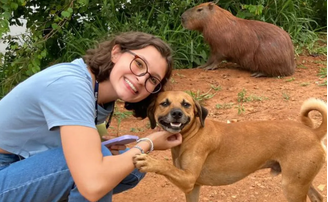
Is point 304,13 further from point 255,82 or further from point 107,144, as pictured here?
point 107,144

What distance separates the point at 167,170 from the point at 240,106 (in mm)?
2268

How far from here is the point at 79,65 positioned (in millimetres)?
2332

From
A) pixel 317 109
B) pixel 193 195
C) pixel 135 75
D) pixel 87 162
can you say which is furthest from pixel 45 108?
pixel 317 109

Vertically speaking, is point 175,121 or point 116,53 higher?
point 116,53

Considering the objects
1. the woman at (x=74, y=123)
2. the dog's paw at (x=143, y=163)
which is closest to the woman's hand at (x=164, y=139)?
the woman at (x=74, y=123)

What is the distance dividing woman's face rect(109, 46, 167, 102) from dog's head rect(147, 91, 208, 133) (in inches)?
10.8

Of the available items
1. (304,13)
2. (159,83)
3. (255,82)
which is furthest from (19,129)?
(304,13)

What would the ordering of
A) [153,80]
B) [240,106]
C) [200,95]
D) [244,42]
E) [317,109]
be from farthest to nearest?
[244,42] → [200,95] → [240,106] → [317,109] → [153,80]

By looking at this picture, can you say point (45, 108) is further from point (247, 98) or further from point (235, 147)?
point (247, 98)

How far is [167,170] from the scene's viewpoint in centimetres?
247

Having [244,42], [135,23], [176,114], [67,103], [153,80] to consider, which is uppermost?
[67,103]

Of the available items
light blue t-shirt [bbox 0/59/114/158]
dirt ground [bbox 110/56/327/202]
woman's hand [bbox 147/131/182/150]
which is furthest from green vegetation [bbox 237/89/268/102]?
light blue t-shirt [bbox 0/59/114/158]

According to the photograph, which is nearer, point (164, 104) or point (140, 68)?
point (140, 68)

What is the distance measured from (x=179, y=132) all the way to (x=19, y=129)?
0.91 m
